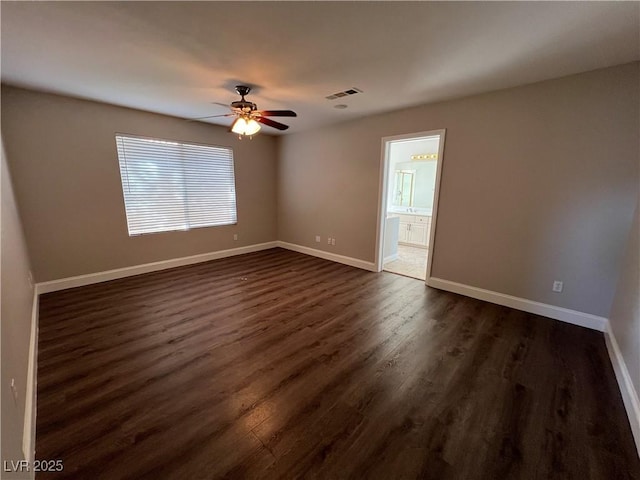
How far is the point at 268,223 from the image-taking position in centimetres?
A: 618

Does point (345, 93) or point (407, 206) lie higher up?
point (345, 93)

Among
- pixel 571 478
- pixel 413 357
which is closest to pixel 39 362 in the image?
pixel 413 357

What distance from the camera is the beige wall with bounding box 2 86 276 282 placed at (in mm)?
3281

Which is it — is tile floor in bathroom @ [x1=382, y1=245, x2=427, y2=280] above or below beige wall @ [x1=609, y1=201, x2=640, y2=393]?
below

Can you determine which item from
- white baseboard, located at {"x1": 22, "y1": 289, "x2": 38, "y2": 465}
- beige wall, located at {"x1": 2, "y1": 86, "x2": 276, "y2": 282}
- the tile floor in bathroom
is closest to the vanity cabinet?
the tile floor in bathroom

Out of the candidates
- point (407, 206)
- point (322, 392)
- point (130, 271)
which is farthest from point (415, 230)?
point (130, 271)

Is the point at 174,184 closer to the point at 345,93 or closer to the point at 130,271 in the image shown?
the point at 130,271

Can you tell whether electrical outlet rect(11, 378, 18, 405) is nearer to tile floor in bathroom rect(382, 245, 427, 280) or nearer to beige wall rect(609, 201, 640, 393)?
beige wall rect(609, 201, 640, 393)

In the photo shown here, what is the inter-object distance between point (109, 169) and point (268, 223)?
3.03 metres

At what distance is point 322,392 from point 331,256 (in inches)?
138

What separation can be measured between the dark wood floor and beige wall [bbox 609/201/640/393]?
23 cm

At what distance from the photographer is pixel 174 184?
4.61 meters

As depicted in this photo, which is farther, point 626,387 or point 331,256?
point 331,256

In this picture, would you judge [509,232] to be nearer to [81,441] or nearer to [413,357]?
[413,357]
